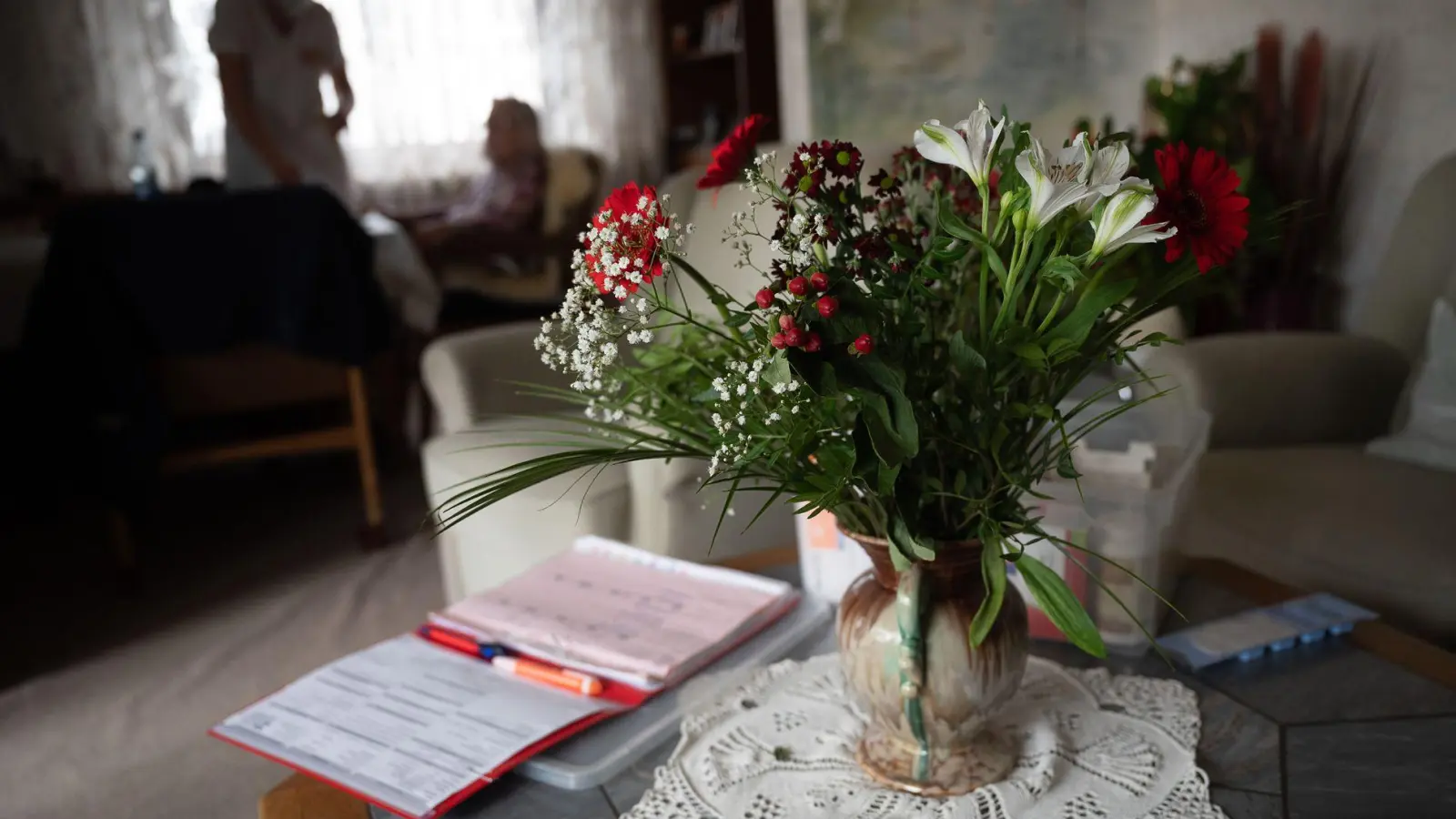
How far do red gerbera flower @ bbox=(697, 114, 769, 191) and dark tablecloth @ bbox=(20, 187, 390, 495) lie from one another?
6.24ft

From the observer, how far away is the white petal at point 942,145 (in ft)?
2.05

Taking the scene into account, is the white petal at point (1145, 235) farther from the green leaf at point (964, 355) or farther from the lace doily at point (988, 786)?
the lace doily at point (988, 786)

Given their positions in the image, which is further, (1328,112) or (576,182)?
(576,182)

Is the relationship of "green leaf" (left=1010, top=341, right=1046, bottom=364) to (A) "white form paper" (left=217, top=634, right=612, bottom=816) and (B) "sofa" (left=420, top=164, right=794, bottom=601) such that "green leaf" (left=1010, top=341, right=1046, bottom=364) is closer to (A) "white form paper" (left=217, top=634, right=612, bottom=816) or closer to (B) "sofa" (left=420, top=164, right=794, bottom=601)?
(A) "white form paper" (left=217, top=634, right=612, bottom=816)

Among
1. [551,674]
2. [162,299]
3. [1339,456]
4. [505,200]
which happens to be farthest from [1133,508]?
[505,200]

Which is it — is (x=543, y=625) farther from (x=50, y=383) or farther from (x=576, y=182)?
(x=576, y=182)

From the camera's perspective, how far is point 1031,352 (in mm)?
634

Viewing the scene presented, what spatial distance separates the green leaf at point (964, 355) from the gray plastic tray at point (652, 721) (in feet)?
1.32

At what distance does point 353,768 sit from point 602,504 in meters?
0.88

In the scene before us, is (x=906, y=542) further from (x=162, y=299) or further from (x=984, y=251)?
(x=162, y=299)

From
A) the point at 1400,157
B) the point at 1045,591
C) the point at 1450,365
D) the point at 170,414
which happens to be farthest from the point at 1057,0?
the point at 1045,591

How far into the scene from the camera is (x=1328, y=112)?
2.27 metres

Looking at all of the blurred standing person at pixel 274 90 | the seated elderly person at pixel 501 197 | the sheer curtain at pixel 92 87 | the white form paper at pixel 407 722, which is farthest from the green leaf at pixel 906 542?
the sheer curtain at pixel 92 87

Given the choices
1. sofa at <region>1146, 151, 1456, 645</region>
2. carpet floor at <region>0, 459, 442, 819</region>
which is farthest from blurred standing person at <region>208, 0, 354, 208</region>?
sofa at <region>1146, 151, 1456, 645</region>
